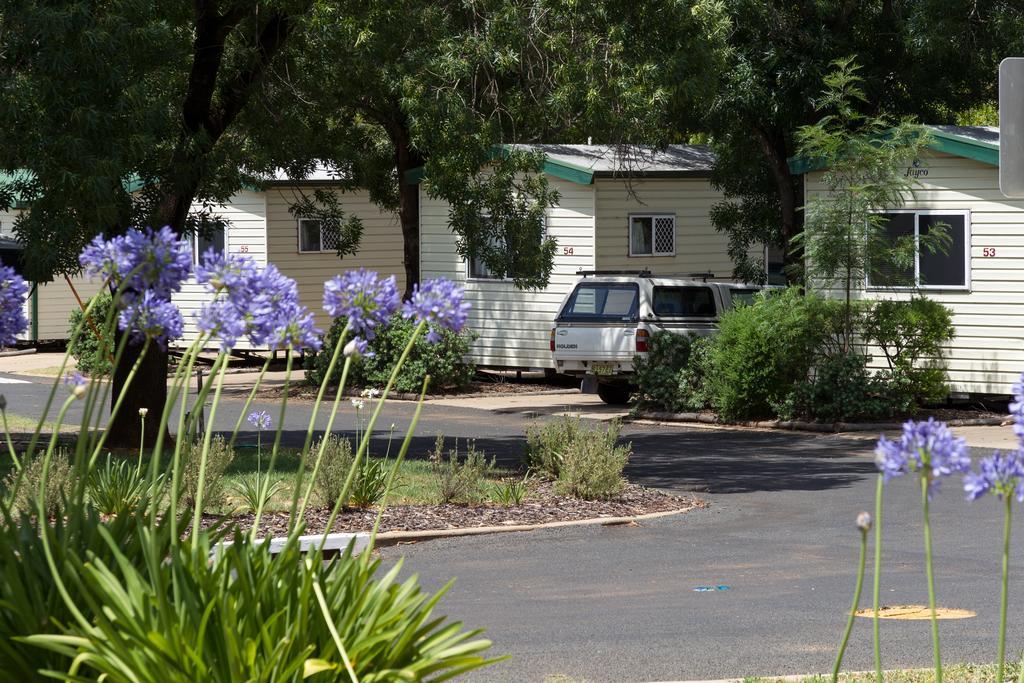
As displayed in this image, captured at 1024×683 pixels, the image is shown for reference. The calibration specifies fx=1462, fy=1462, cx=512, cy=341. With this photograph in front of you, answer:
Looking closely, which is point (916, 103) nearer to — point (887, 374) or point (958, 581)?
point (887, 374)

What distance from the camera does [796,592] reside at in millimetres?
9078

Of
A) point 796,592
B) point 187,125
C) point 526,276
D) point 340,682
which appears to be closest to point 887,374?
point 526,276

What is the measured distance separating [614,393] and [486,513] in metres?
11.5

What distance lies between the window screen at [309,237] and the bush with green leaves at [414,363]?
23.9 ft

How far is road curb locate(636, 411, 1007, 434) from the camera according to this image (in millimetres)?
19058

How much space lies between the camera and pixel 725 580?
31.2 ft

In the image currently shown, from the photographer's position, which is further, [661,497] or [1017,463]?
[661,497]

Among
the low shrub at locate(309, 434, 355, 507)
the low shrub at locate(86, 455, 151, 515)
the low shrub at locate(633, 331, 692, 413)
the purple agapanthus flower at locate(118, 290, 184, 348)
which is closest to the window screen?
the low shrub at locate(633, 331, 692, 413)

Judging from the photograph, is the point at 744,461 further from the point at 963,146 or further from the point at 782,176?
the point at 782,176

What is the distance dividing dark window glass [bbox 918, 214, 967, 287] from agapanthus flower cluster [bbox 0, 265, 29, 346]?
55.8ft

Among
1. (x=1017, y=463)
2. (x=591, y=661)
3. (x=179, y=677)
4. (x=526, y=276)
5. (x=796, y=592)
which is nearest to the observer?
(x=1017, y=463)

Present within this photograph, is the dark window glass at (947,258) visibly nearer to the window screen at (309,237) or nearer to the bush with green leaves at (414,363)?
the bush with green leaves at (414,363)

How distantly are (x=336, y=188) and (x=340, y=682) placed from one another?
97.2 feet

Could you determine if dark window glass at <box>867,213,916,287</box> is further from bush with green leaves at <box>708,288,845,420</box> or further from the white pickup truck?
the white pickup truck
